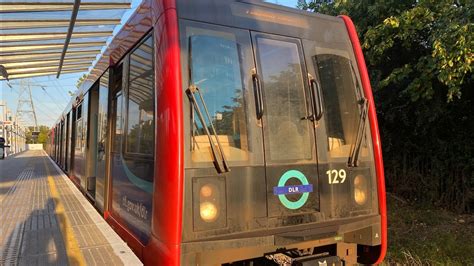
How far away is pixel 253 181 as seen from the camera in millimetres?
3131

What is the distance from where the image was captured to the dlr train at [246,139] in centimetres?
293

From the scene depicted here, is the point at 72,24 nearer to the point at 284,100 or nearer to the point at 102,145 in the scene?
the point at 102,145

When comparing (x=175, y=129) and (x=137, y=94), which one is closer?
(x=175, y=129)

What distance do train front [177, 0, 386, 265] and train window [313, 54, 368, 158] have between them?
0.01 m

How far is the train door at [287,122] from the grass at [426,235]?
2.48 m

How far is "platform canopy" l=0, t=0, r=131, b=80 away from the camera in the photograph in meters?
9.58

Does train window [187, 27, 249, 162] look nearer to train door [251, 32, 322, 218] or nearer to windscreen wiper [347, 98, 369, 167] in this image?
train door [251, 32, 322, 218]

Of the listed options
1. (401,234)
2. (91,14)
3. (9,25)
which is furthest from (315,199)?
(9,25)

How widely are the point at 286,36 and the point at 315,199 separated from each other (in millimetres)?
1458

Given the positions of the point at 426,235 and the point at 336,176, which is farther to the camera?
the point at 426,235

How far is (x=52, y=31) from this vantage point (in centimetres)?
1173

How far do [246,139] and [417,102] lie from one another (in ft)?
18.0

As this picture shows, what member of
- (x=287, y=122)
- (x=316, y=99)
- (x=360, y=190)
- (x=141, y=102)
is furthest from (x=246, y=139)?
(x=360, y=190)

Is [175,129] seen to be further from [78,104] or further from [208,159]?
[78,104]
